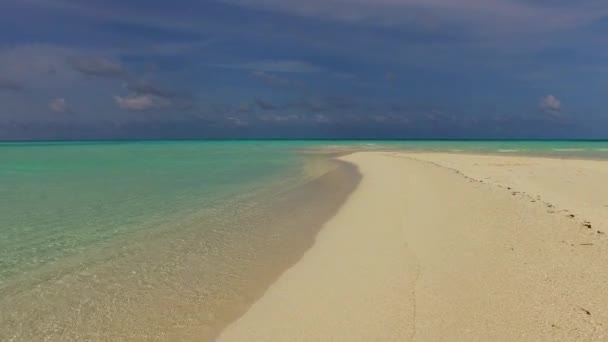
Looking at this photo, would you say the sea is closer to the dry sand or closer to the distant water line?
the distant water line

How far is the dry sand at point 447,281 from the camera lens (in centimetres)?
448

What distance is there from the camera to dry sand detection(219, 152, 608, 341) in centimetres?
448

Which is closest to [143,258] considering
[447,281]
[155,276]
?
[155,276]

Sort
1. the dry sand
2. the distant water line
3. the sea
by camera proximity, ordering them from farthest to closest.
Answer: the sea, the distant water line, the dry sand

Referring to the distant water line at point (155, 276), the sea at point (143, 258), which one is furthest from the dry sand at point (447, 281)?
the sea at point (143, 258)

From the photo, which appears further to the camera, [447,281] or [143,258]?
[143,258]

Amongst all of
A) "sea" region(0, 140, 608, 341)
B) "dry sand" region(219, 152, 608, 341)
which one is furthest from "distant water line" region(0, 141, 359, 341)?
"dry sand" region(219, 152, 608, 341)

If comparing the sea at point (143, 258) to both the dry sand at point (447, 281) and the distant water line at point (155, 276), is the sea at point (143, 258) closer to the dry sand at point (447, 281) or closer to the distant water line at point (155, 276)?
the distant water line at point (155, 276)

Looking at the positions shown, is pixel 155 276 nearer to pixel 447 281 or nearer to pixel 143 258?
pixel 143 258

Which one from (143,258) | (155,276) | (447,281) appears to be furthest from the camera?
(143,258)

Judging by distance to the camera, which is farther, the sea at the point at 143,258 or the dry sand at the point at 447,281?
the sea at the point at 143,258

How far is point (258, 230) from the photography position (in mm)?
9922

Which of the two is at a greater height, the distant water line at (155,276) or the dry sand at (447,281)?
the dry sand at (447,281)

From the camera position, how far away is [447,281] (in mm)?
5824
